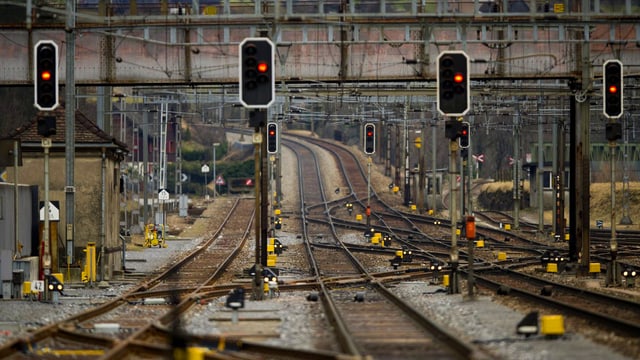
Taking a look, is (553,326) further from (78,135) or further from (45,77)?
(78,135)

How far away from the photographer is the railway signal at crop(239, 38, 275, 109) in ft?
81.3

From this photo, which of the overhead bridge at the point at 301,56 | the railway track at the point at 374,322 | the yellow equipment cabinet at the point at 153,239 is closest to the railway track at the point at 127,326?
the railway track at the point at 374,322

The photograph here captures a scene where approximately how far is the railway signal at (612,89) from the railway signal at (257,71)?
941 centimetres

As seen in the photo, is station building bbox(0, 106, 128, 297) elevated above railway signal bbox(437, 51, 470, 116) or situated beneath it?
situated beneath

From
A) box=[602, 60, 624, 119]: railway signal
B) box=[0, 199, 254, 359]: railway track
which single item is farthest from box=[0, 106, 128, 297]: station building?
box=[602, 60, 624, 119]: railway signal

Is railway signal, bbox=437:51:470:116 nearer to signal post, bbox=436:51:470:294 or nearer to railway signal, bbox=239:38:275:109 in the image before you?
signal post, bbox=436:51:470:294

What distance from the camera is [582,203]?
116 feet

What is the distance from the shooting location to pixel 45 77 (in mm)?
26172

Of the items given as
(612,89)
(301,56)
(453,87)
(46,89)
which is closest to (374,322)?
(453,87)

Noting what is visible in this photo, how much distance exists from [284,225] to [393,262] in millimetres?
33340

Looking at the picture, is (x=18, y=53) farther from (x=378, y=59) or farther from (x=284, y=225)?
(x=284, y=225)

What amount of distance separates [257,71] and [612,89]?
387 inches

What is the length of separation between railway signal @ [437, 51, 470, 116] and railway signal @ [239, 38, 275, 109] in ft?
12.9

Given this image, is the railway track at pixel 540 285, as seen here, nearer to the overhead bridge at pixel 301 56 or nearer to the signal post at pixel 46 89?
the overhead bridge at pixel 301 56
